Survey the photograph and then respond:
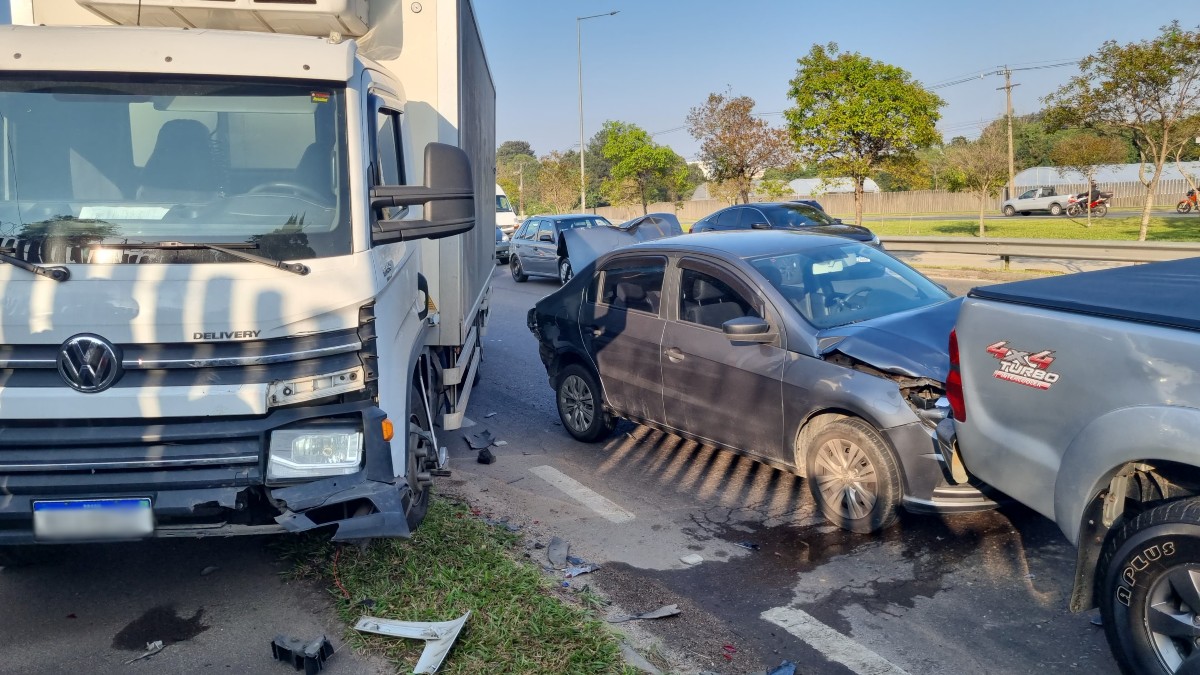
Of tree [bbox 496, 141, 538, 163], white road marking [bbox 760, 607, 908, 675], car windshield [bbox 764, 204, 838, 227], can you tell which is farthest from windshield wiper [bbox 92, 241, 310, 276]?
tree [bbox 496, 141, 538, 163]

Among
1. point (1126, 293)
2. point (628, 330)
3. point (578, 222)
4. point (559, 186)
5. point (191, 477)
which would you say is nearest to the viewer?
point (1126, 293)

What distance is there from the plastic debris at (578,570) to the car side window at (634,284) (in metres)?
2.31

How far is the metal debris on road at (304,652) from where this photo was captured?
3.86 meters

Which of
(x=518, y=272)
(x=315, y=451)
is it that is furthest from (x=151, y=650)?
(x=518, y=272)

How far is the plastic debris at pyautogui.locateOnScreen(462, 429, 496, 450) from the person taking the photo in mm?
7470

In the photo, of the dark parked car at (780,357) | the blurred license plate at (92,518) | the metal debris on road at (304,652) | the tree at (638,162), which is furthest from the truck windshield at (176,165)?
the tree at (638,162)

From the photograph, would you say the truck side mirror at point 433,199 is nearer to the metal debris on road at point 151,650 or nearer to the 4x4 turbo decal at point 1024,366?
the metal debris on road at point 151,650

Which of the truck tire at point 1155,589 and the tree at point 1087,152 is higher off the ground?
the tree at point 1087,152

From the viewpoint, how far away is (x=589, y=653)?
12.6ft

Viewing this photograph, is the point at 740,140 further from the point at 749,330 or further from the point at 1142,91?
the point at 749,330

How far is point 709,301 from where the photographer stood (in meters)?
6.36

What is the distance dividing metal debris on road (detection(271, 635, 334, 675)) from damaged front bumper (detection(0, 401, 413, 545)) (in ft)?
1.60

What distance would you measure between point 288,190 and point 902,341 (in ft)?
11.5

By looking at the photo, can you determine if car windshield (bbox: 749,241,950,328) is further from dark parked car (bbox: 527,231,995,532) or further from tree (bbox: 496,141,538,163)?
tree (bbox: 496,141,538,163)
